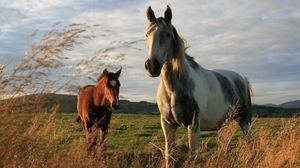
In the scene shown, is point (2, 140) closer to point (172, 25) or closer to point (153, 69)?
point (153, 69)

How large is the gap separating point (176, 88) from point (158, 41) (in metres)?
0.92

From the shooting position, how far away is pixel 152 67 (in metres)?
5.58

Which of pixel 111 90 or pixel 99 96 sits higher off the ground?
pixel 111 90

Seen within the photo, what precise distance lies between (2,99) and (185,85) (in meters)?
3.04

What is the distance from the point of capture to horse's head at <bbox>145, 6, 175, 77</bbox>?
18.5 ft

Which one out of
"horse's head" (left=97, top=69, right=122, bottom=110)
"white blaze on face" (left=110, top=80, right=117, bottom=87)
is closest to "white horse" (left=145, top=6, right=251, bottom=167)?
"horse's head" (left=97, top=69, right=122, bottom=110)

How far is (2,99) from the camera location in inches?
174

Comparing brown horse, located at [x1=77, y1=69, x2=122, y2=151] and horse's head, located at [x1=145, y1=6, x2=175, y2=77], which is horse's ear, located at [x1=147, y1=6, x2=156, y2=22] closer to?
horse's head, located at [x1=145, y1=6, x2=175, y2=77]

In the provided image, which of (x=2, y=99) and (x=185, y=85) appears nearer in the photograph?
(x=2, y=99)

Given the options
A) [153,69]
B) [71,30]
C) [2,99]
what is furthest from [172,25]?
[2,99]

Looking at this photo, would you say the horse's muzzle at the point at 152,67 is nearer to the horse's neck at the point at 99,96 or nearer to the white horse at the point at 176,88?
the white horse at the point at 176,88

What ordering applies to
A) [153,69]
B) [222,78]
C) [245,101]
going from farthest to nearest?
[245,101] → [222,78] → [153,69]

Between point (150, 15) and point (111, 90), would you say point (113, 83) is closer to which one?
point (111, 90)

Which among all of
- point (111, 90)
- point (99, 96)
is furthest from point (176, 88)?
point (99, 96)
